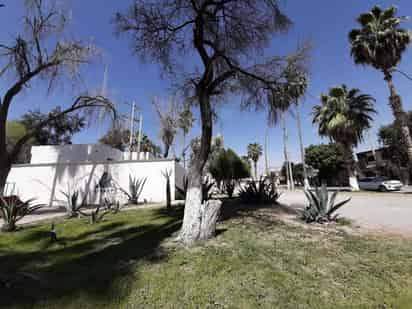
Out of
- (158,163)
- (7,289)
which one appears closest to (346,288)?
(7,289)

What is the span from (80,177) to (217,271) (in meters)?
13.9

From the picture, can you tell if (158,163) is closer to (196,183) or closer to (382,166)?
(196,183)

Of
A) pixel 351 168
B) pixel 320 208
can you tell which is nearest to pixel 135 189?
pixel 320 208

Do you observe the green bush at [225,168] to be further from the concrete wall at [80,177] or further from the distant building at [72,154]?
the distant building at [72,154]

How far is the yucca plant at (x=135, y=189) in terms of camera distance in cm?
1207

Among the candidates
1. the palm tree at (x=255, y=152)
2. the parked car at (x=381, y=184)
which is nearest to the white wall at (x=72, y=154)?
the parked car at (x=381, y=184)

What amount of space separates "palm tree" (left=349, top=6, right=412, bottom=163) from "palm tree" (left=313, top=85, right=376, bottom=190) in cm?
404

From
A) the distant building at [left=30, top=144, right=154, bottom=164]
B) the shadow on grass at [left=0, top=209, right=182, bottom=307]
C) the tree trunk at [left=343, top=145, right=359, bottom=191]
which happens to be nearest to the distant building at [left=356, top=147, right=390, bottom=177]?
the tree trunk at [left=343, top=145, right=359, bottom=191]

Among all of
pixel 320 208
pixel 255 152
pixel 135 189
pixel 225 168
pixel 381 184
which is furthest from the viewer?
pixel 255 152

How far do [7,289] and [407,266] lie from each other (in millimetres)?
5622

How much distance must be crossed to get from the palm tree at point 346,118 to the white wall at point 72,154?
20.1 meters

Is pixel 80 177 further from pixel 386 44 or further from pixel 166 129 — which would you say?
pixel 386 44

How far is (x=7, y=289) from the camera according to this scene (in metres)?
2.59

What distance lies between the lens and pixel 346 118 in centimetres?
1788
